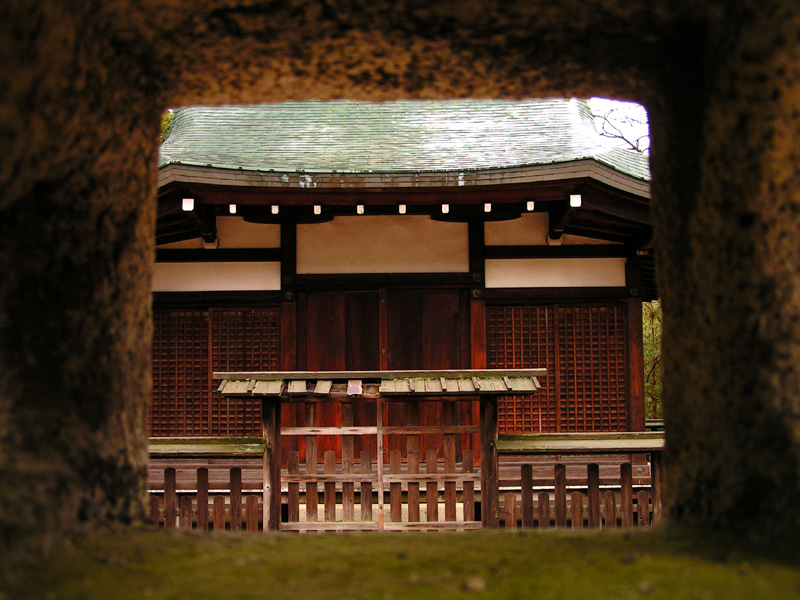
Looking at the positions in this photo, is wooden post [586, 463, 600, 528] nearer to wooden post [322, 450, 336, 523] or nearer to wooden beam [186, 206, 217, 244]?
wooden post [322, 450, 336, 523]

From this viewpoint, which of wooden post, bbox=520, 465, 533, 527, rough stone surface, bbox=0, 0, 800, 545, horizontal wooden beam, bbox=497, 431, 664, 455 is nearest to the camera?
rough stone surface, bbox=0, 0, 800, 545

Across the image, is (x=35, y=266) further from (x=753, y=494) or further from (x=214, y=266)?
(x=214, y=266)

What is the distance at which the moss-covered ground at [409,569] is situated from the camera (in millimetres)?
1029

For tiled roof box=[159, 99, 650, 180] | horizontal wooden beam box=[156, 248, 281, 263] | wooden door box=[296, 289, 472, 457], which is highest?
tiled roof box=[159, 99, 650, 180]

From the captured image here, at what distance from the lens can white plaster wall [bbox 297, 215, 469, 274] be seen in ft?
23.3

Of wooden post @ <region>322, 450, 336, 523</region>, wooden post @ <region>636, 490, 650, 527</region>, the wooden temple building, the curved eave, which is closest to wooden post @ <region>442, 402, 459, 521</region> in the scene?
wooden post @ <region>322, 450, 336, 523</region>

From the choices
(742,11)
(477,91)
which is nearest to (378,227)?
→ (477,91)

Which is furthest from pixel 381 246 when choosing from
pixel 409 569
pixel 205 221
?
pixel 409 569

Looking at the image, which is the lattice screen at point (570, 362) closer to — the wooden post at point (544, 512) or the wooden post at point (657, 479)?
the wooden post at point (544, 512)

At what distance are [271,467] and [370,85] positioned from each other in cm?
343

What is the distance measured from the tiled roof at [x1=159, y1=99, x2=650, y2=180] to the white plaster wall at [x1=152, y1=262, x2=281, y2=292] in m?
1.17

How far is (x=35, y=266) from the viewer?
1.27m

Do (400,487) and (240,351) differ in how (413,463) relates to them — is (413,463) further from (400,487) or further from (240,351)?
(240,351)

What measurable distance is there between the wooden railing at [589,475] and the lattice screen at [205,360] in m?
3.29
